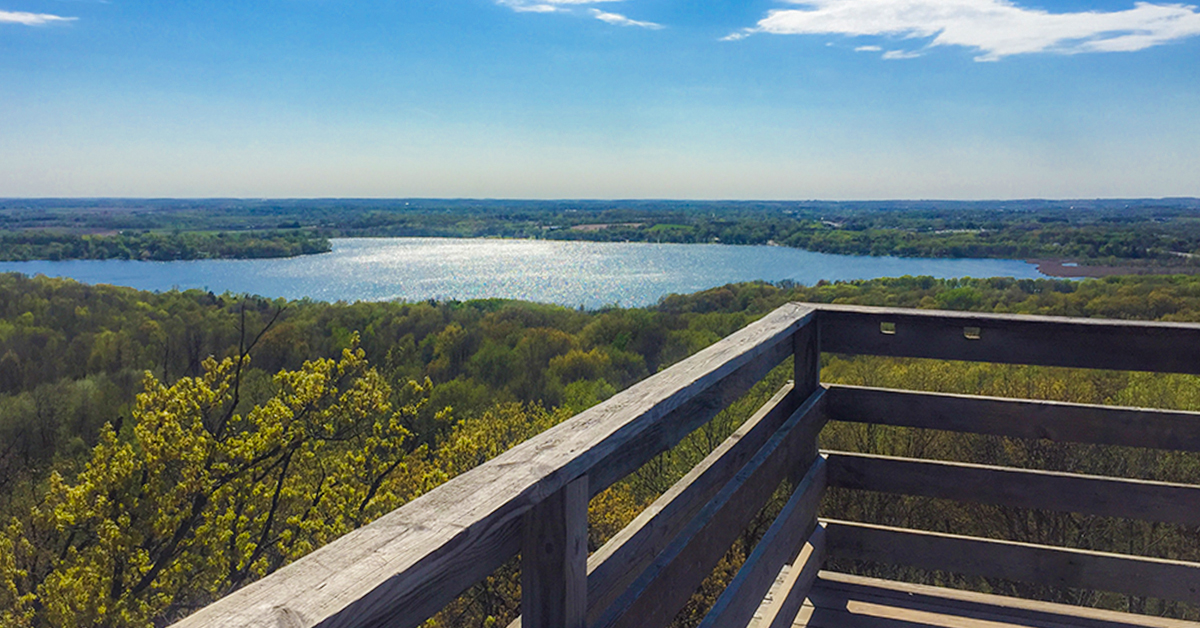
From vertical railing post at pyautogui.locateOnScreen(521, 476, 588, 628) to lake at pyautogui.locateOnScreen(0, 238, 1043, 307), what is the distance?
49.9 m

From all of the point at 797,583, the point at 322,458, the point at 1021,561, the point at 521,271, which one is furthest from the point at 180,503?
the point at 521,271

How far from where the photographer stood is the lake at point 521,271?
58688 millimetres

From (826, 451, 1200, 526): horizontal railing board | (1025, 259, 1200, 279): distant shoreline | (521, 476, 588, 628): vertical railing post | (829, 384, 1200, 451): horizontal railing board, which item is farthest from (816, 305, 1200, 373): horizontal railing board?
(1025, 259, 1200, 279): distant shoreline

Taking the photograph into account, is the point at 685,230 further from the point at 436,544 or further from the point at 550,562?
the point at 436,544

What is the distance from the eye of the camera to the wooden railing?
0.77 meters

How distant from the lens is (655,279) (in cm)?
6612

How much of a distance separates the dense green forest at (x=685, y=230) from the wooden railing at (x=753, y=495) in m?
41.3

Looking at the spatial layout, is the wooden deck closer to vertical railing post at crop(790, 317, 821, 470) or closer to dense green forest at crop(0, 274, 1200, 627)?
vertical railing post at crop(790, 317, 821, 470)

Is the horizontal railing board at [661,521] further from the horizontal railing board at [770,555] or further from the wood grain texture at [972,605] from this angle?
the wood grain texture at [972,605]

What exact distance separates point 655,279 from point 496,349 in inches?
1250

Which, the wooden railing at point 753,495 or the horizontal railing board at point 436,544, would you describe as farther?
the wooden railing at point 753,495

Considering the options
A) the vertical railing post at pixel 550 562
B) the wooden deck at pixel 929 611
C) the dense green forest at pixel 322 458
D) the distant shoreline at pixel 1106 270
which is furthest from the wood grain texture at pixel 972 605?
the distant shoreline at pixel 1106 270

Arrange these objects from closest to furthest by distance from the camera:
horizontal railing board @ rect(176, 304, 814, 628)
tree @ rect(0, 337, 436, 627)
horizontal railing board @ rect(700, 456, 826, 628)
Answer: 1. horizontal railing board @ rect(176, 304, 814, 628)
2. horizontal railing board @ rect(700, 456, 826, 628)
3. tree @ rect(0, 337, 436, 627)

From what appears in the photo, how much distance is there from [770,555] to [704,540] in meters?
0.55
